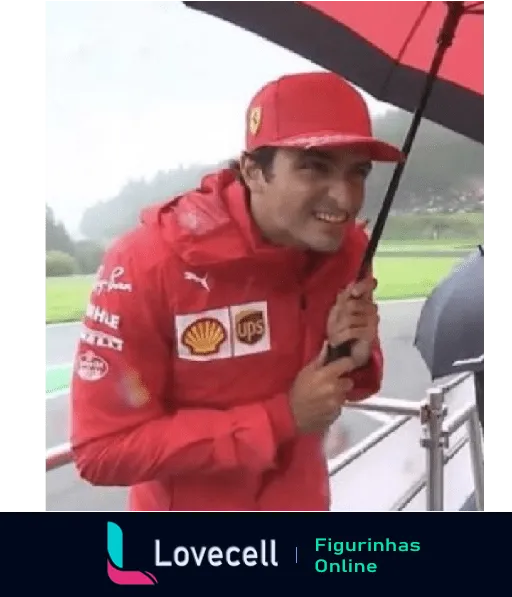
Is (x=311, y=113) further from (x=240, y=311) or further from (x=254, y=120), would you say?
(x=240, y=311)

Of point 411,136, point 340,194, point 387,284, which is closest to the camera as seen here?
point 340,194

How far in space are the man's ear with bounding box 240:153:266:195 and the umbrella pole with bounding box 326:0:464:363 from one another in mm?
162

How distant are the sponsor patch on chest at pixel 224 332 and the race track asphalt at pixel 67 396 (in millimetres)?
193

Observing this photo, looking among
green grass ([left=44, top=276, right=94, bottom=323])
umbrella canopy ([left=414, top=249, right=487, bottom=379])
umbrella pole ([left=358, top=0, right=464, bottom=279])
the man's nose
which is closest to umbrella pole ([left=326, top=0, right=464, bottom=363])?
umbrella pole ([left=358, top=0, right=464, bottom=279])

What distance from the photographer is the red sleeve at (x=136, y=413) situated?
896 mm

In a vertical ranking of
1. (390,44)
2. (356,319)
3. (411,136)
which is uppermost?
(390,44)
